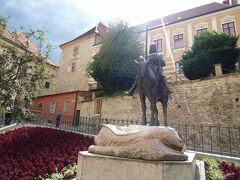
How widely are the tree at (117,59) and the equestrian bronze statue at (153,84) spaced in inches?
512

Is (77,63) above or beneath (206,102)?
above

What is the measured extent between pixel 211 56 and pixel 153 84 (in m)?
12.3

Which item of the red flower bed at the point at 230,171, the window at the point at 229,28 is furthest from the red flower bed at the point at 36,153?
the window at the point at 229,28

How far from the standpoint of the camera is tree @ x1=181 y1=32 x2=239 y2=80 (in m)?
16.0

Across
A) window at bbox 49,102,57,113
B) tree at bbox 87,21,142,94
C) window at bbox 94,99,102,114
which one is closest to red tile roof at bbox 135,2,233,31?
tree at bbox 87,21,142,94

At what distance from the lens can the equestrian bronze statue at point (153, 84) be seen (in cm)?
585

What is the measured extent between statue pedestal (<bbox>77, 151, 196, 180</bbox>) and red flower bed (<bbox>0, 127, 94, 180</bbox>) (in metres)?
2.09

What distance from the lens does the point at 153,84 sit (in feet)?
19.2

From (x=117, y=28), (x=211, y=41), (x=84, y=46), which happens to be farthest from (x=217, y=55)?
(x=84, y=46)

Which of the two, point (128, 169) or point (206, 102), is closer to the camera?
point (128, 169)

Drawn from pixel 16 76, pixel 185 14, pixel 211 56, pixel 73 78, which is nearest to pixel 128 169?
pixel 16 76

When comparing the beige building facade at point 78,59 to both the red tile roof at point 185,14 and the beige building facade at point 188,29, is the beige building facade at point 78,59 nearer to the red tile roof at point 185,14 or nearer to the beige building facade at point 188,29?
the red tile roof at point 185,14

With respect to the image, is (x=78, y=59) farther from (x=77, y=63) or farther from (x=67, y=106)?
(x=67, y=106)

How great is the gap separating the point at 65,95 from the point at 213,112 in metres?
18.5
